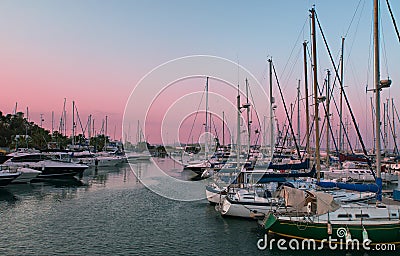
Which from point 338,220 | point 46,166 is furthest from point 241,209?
point 46,166

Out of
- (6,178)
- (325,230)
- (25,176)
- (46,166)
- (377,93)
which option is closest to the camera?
(325,230)

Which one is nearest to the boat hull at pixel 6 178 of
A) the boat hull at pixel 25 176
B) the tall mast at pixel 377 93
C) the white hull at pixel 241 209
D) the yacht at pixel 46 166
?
the boat hull at pixel 25 176

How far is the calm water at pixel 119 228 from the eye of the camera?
65.3 feet

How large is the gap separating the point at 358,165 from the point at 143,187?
1290 inches

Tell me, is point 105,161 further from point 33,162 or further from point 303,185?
point 303,185

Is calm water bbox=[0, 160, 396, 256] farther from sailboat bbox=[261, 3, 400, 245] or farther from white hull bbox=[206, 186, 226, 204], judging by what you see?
sailboat bbox=[261, 3, 400, 245]

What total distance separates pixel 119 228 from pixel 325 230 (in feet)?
42.3

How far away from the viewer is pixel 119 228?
80.0 feet

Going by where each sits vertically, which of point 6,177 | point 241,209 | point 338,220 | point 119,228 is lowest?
point 119,228

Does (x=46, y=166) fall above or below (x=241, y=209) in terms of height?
above

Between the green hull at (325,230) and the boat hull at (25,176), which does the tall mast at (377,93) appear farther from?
the boat hull at (25,176)

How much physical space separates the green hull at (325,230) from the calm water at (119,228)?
79cm

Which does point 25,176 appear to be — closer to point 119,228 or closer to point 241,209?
point 119,228

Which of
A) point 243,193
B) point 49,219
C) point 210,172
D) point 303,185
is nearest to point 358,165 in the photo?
point 210,172
